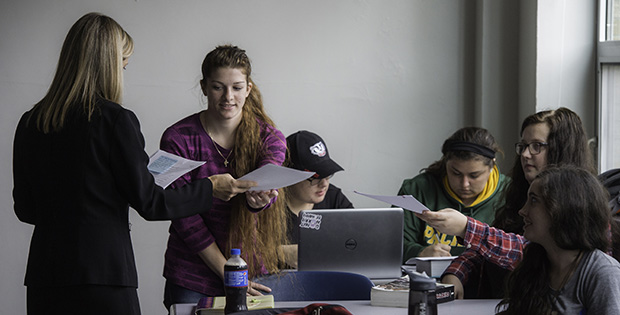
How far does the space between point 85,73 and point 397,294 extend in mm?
1210

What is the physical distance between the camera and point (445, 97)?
4.30 meters

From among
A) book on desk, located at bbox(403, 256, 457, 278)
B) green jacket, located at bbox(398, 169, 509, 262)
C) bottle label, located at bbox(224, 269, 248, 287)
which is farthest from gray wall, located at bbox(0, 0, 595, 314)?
bottle label, located at bbox(224, 269, 248, 287)

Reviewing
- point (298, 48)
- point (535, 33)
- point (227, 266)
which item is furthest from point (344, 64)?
point (227, 266)

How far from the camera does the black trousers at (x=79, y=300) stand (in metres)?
1.78

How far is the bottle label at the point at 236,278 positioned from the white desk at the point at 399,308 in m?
0.24

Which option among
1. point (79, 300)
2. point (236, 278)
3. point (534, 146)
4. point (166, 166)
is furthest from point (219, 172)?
point (534, 146)

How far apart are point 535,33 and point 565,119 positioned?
1482 millimetres

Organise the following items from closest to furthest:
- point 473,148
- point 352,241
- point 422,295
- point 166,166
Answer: point 422,295, point 166,166, point 352,241, point 473,148

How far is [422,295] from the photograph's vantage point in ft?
5.51

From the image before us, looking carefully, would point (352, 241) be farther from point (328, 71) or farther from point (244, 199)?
point (328, 71)

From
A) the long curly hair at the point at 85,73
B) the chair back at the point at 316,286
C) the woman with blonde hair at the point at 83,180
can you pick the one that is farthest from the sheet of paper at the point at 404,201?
the long curly hair at the point at 85,73

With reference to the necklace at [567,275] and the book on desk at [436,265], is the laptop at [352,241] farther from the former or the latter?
the necklace at [567,275]

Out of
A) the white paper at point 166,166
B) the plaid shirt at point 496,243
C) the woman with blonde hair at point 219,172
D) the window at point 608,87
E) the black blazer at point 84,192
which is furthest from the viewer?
the window at point 608,87

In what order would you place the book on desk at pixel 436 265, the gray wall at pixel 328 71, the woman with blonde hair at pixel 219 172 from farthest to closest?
1. the gray wall at pixel 328 71
2. the book on desk at pixel 436 265
3. the woman with blonde hair at pixel 219 172
